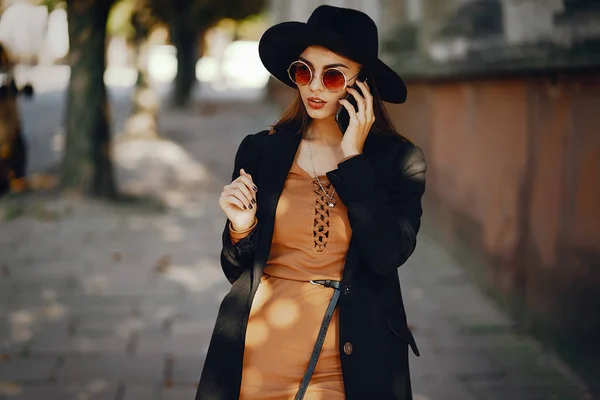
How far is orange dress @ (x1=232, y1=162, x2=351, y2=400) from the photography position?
2.43 metres

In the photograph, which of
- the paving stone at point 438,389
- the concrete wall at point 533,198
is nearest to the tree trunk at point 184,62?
the concrete wall at point 533,198

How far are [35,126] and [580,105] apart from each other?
2018 centimetres

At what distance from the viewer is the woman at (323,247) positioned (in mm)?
2430

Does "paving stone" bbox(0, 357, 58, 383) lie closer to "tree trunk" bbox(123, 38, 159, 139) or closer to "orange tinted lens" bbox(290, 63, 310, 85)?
"orange tinted lens" bbox(290, 63, 310, 85)

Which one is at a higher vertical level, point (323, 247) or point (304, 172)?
point (304, 172)

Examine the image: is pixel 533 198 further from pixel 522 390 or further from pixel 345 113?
pixel 345 113

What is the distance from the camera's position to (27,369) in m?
4.83

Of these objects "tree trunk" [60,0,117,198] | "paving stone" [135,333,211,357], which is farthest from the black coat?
"tree trunk" [60,0,117,198]

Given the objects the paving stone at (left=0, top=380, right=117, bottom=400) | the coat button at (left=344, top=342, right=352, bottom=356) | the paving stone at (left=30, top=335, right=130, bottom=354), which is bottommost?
the paving stone at (left=0, top=380, right=117, bottom=400)

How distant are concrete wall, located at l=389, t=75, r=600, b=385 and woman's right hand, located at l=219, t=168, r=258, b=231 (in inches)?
98.7

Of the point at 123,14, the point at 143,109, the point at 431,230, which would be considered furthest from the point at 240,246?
the point at 123,14

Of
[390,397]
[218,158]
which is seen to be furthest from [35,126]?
[390,397]

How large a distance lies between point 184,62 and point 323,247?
23.5 meters

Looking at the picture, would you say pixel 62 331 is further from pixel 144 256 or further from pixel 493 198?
pixel 493 198
